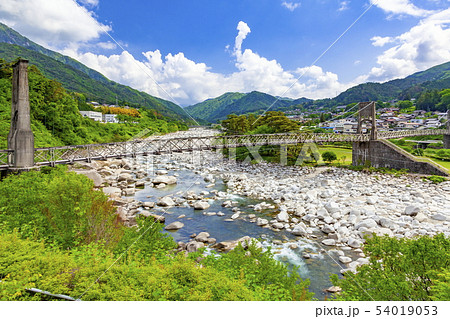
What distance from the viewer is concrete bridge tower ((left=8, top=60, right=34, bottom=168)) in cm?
857

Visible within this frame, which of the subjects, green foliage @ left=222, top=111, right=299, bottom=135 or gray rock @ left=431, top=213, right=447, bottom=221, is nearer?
gray rock @ left=431, top=213, right=447, bottom=221

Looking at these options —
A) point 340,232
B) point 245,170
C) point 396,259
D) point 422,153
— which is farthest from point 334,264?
point 422,153

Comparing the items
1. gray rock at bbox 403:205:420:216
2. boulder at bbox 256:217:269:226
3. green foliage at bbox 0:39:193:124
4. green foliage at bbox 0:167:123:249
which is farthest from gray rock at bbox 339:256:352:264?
green foliage at bbox 0:39:193:124

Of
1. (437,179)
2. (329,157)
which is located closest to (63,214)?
(437,179)

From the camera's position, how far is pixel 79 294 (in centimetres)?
279

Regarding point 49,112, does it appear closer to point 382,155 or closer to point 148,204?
point 148,204

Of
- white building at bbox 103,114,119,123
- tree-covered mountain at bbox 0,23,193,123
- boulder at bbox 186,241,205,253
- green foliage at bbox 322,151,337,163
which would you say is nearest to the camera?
boulder at bbox 186,241,205,253

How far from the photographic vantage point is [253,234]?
31.3 feet

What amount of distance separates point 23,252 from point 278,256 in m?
6.29

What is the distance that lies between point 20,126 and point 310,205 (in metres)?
11.6

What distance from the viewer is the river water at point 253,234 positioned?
6.98 metres

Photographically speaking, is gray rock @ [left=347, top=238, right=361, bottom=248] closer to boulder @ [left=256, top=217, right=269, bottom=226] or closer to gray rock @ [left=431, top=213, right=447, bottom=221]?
boulder @ [left=256, top=217, right=269, bottom=226]

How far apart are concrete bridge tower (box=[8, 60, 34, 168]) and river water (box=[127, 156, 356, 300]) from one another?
536cm

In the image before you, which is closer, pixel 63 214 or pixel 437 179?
pixel 63 214
